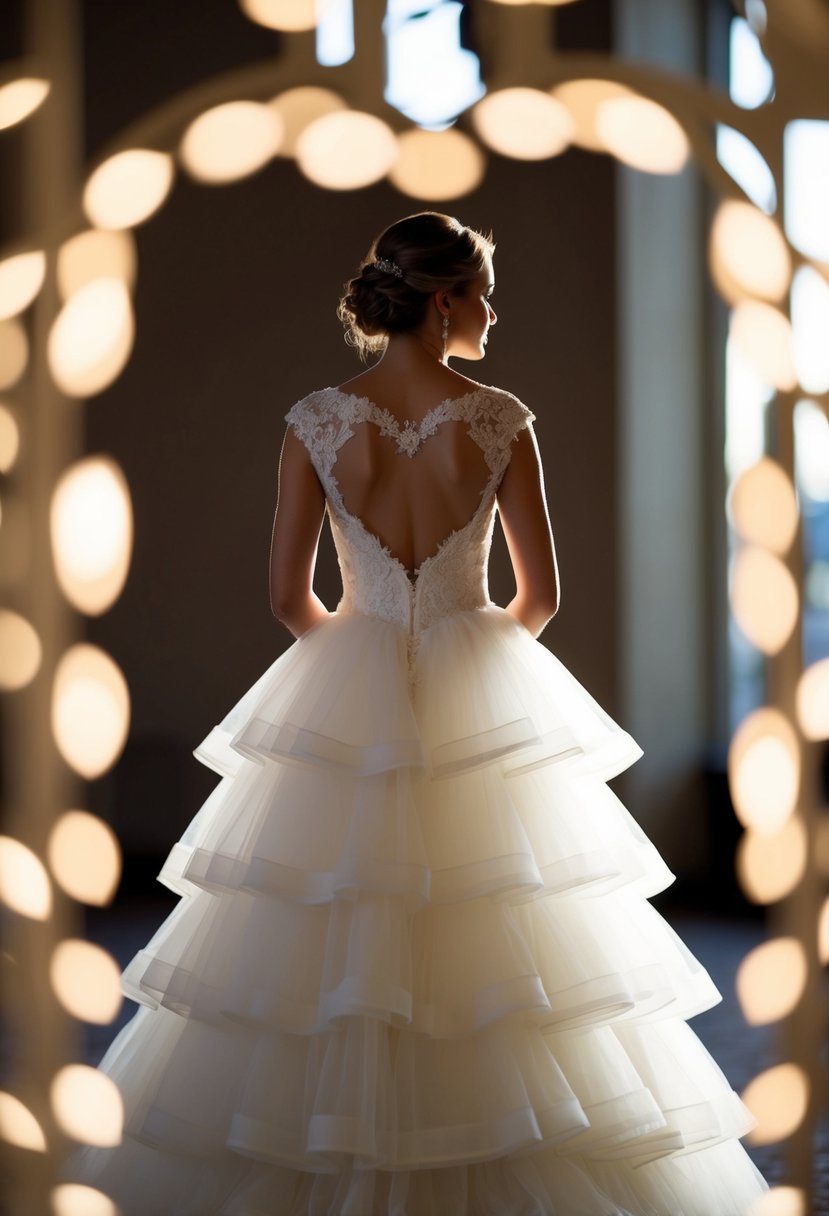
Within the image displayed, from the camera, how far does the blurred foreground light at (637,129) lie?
2.14 meters

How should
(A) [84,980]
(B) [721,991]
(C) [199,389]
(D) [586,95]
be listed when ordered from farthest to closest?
1. (C) [199,389]
2. (B) [721,991]
3. (D) [586,95]
4. (A) [84,980]

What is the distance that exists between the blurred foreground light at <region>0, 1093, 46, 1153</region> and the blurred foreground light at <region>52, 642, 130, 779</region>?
0.47m

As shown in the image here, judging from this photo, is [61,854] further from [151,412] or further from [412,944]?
[151,412]

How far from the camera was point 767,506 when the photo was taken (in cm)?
196

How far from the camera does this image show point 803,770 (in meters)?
1.93

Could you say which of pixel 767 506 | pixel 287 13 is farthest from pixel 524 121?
pixel 767 506

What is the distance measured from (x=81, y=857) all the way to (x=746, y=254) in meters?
1.31

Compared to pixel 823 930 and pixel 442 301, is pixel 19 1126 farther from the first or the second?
pixel 442 301

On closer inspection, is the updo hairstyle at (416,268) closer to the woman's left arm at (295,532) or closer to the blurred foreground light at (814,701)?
the woman's left arm at (295,532)

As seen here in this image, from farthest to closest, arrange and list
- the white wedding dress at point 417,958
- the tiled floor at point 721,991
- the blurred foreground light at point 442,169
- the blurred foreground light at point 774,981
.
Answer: the blurred foreground light at point 442,169 < the tiled floor at point 721,991 < the white wedding dress at point 417,958 < the blurred foreground light at point 774,981

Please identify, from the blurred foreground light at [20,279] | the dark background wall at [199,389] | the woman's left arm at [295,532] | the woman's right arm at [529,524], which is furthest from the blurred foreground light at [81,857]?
the dark background wall at [199,389]

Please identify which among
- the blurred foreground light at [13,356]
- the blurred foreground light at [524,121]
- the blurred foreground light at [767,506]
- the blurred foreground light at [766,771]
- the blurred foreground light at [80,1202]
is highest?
the blurred foreground light at [524,121]

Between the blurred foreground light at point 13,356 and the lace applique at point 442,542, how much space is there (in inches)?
22.6

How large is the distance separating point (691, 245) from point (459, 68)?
1.09m
